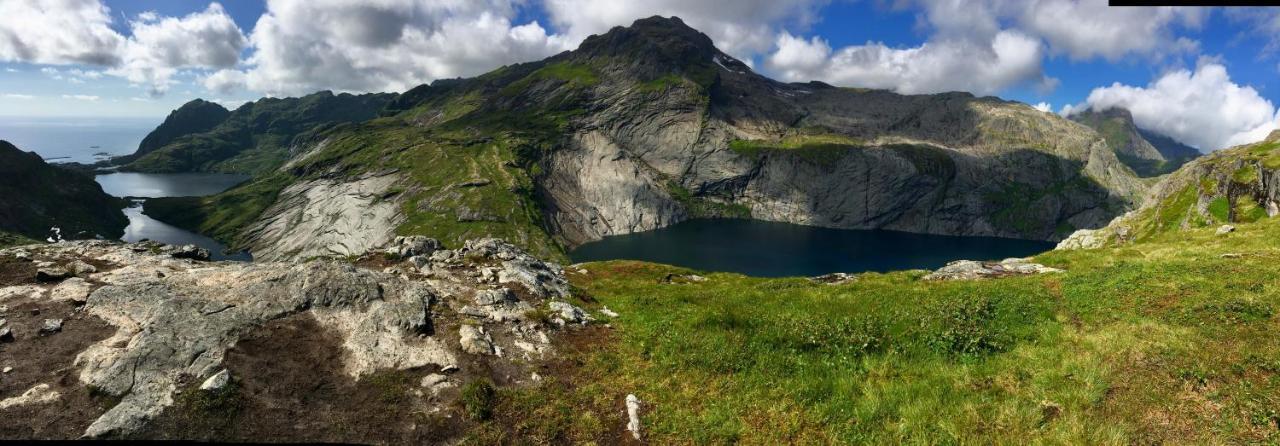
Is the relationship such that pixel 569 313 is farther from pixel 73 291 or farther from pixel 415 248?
pixel 415 248

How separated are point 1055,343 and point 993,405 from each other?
5.19 m

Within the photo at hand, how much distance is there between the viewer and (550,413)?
42.7 ft

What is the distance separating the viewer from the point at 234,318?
16.2 m

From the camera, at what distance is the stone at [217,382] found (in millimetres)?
12617

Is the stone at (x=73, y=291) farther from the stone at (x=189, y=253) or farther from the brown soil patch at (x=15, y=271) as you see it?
the stone at (x=189, y=253)

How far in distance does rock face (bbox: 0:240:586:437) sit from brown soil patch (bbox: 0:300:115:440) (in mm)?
304

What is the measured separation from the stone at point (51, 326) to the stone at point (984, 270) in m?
38.2

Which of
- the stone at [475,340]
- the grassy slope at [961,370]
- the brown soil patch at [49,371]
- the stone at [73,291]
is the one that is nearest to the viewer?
the grassy slope at [961,370]

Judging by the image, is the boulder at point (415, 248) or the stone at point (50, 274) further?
the boulder at point (415, 248)

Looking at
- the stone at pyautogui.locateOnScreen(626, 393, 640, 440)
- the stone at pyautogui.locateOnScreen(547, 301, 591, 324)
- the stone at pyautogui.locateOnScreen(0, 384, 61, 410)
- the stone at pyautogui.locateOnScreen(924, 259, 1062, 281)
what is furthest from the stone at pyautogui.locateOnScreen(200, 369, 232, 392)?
the stone at pyautogui.locateOnScreen(924, 259, 1062, 281)

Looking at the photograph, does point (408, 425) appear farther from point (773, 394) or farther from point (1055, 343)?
point (1055, 343)

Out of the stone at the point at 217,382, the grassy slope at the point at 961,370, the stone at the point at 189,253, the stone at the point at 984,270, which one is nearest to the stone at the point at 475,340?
the grassy slope at the point at 961,370

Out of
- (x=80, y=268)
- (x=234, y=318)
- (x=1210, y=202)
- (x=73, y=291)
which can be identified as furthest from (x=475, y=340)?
(x=1210, y=202)

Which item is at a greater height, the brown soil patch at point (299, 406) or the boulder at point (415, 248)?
the boulder at point (415, 248)
